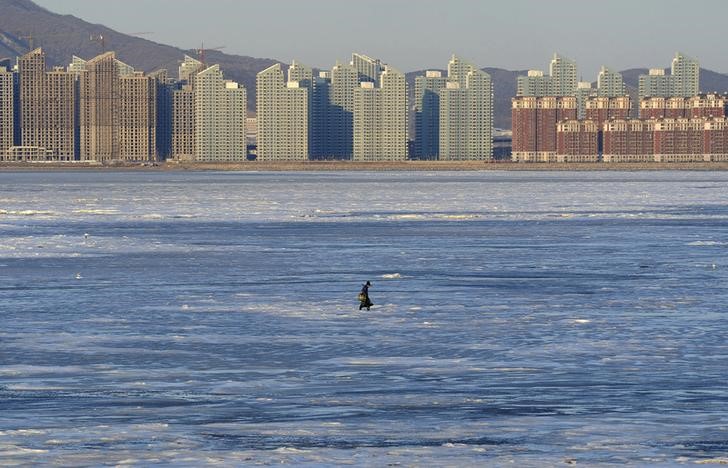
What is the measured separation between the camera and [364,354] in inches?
1016

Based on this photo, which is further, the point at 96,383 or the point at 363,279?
the point at 363,279

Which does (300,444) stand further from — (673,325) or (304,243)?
(304,243)

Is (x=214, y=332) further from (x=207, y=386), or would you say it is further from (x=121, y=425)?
(x=121, y=425)


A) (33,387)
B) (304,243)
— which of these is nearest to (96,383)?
(33,387)

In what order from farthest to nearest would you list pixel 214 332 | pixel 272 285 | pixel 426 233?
pixel 426 233
pixel 272 285
pixel 214 332

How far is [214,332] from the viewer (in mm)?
28844

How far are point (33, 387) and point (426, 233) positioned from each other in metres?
42.6

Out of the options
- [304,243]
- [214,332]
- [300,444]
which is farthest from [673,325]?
[304,243]

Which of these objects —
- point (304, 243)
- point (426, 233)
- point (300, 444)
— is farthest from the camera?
point (426, 233)

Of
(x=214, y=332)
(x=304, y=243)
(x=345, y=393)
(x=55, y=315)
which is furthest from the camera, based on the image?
(x=304, y=243)

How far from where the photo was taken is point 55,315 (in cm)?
3166

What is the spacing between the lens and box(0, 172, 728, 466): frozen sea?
18.4 metres

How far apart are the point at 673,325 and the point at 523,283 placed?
9.76m

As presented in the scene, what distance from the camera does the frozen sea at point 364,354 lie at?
18391 mm
